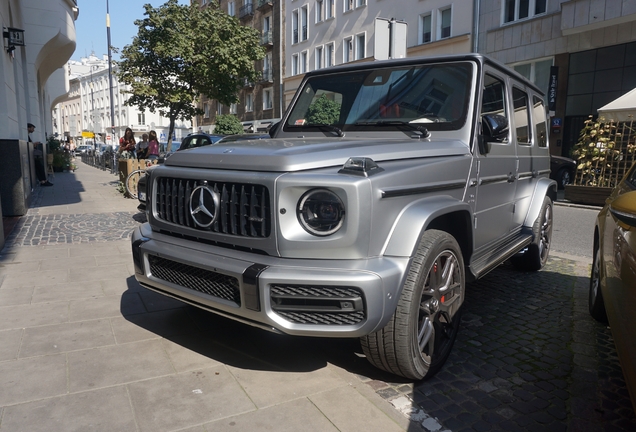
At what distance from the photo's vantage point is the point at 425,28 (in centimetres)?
2473

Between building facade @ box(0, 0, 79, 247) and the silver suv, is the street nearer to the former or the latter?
the silver suv

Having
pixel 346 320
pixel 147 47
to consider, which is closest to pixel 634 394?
pixel 346 320

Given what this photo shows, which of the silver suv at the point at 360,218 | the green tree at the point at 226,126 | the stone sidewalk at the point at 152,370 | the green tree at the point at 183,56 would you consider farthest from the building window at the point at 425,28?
the stone sidewalk at the point at 152,370

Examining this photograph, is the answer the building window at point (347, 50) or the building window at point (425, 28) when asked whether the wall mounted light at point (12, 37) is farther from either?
the building window at point (347, 50)

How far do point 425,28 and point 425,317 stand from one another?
24.1 m

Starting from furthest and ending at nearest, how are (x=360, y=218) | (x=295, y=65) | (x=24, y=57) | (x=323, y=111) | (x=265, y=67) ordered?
(x=265, y=67), (x=295, y=65), (x=24, y=57), (x=323, y=111), (x=360, y=218)

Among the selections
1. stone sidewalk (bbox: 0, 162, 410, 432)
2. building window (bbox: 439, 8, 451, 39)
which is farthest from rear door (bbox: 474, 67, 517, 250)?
building window (bbox: 439, 8, 451, 39)

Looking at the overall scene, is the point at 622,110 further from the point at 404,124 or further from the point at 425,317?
the point at 425,317

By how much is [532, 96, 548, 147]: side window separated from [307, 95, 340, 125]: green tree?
2.34 m

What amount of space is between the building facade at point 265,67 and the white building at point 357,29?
119 centimetres

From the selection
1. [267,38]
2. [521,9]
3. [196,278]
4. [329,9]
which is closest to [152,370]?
[196,278]

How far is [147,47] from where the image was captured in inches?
568

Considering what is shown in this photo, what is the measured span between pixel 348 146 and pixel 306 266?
84 cm

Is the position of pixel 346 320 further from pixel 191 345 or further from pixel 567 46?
pixel 567 46
